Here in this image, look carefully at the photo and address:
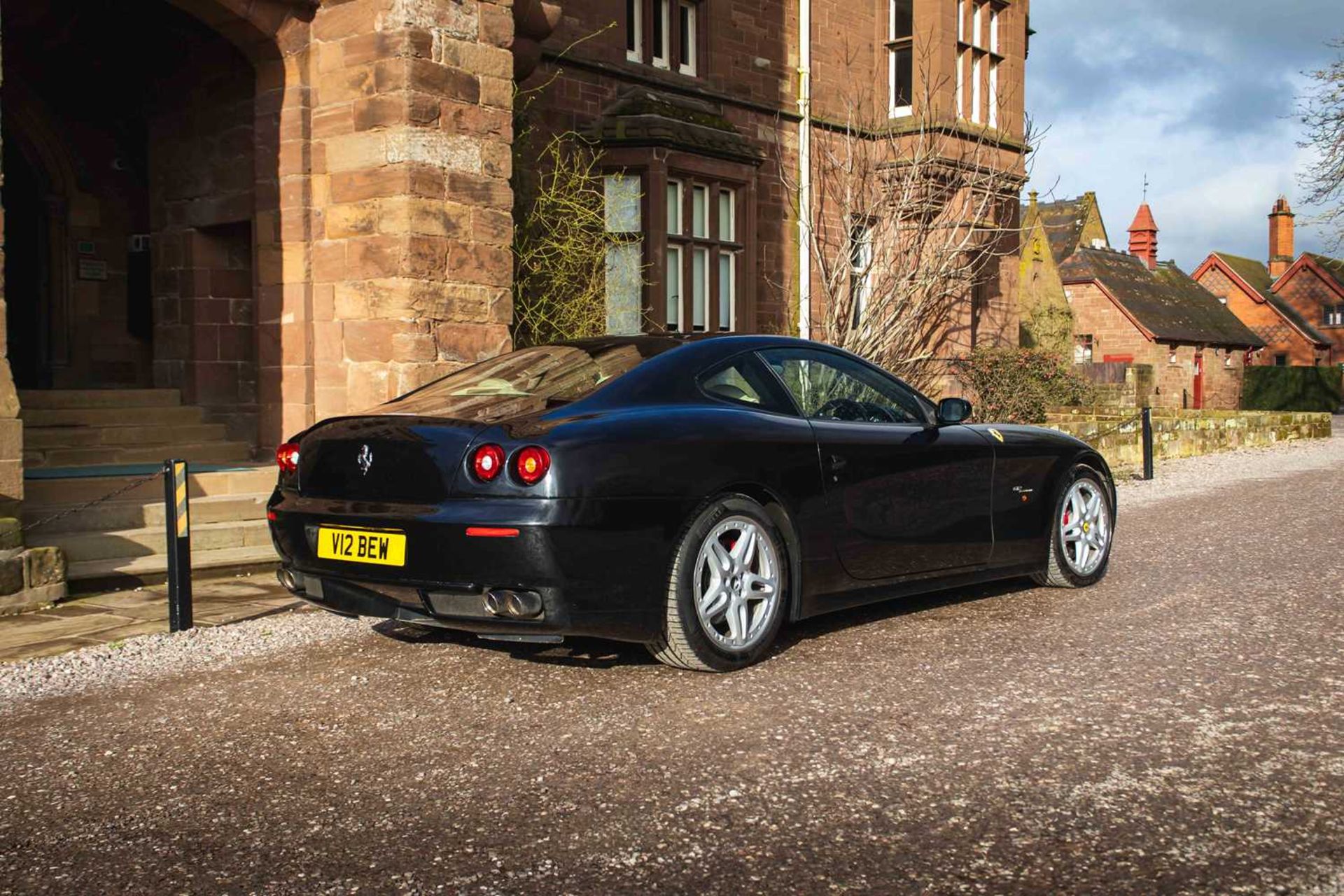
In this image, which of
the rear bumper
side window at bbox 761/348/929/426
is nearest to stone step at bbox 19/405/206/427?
the rear bumper

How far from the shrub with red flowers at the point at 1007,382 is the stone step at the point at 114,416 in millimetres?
10926

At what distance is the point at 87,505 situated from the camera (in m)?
7.09

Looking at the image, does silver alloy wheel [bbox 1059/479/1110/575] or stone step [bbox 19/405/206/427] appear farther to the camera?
stone step [bbox 19/405/206/427]

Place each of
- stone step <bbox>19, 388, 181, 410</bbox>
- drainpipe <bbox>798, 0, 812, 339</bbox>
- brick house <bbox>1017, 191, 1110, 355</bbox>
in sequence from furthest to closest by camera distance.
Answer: brick house <bbox>1017, 191, 1110, 355</bbox>, drainpipe <bbox>798, 0, 812, 339</bbox>, stone step <bbox>19, 388, 181, 410</bbox>

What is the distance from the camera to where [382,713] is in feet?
14.8

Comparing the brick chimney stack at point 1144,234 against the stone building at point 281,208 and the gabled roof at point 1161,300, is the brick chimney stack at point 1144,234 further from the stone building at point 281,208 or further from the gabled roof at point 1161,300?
the stone building at point 281,208

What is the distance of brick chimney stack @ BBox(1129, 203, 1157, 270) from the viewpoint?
63500 mm

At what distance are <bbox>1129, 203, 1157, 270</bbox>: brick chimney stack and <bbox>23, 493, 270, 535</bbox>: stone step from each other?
61.0m

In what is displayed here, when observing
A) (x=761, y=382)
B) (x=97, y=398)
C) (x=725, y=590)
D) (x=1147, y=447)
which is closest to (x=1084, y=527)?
(x=761, y=382)

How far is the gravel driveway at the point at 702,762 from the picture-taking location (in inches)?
121

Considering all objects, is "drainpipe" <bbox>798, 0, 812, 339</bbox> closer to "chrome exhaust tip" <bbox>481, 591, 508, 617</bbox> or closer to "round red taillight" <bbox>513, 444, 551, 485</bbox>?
"round red taillight" <bbox>513, 444, 551, 485</bbox>

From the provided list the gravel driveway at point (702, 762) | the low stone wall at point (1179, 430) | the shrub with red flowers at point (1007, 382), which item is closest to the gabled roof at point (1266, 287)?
the low stone wall at point (1179, 430)

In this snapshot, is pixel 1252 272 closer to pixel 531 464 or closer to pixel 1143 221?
pixel 1143 221

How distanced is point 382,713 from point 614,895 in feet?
6.11
